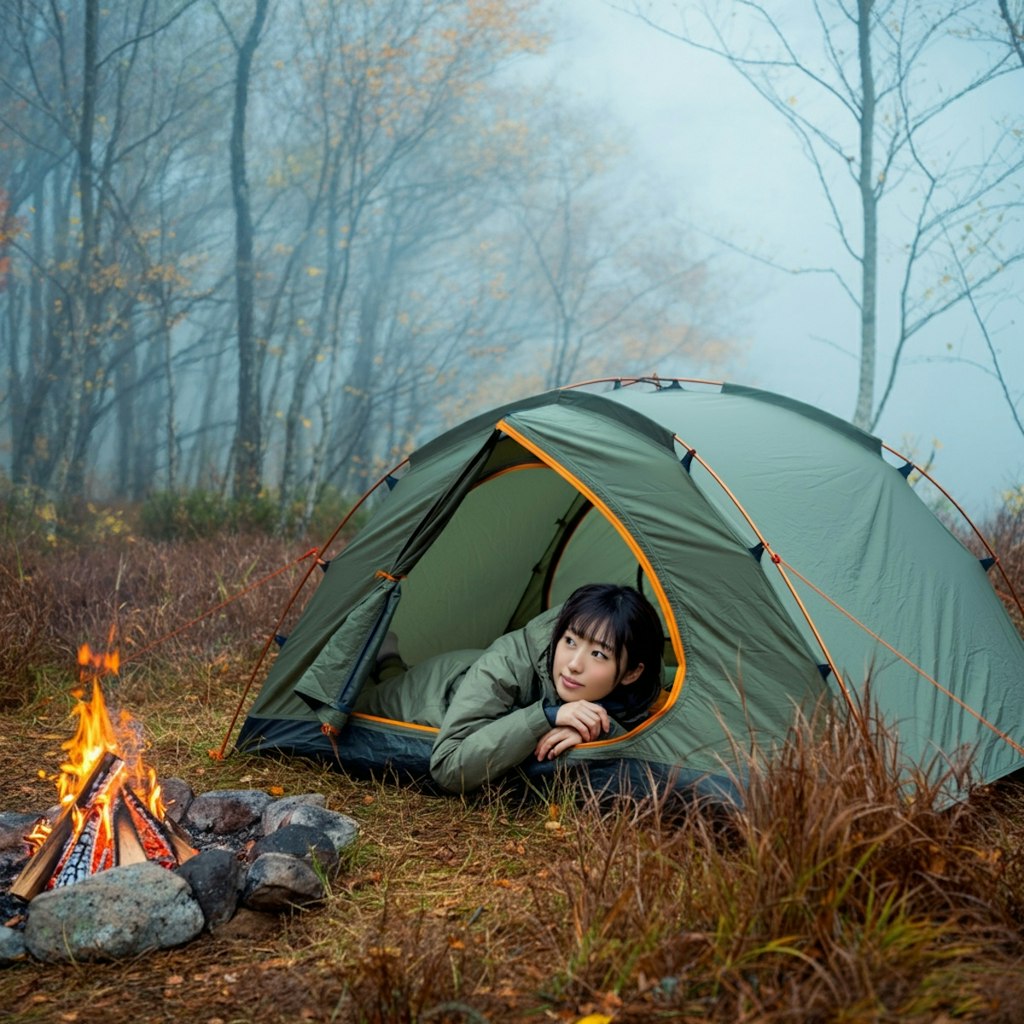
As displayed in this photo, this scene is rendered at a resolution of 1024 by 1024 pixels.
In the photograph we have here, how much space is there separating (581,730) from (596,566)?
1.70 metres

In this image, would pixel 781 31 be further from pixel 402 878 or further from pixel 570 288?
pixel 570 288

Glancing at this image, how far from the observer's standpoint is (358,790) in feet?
12.6

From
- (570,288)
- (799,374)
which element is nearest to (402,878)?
(570,288)

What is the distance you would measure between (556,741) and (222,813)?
3.78 feet

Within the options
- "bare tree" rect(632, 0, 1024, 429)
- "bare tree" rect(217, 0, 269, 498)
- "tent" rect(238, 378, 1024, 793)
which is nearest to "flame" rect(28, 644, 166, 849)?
"tent" rect(238, 378, 1024, 793)

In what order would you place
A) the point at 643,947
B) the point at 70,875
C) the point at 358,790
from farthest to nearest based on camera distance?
the point at 358,790
the point at 70,875
the point at 643,947

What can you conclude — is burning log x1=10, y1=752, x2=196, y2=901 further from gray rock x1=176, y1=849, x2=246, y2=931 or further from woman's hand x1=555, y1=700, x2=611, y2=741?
woman's hand x1=555, y1=700, x2=611, y2=741

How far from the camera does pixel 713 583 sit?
3.41 m

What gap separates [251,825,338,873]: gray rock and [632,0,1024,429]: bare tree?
Result: 7.05 meters

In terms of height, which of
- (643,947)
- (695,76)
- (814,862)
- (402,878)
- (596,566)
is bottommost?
(402,878)

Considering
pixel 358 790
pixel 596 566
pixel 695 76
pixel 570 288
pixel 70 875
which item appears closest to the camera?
pixel 70 875

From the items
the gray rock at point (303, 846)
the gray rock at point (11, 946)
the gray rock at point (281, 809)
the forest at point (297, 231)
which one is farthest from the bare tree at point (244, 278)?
the gray rock at point (11, 946)

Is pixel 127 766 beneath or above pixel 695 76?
beneath

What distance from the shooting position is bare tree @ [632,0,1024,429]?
29.0 ft
